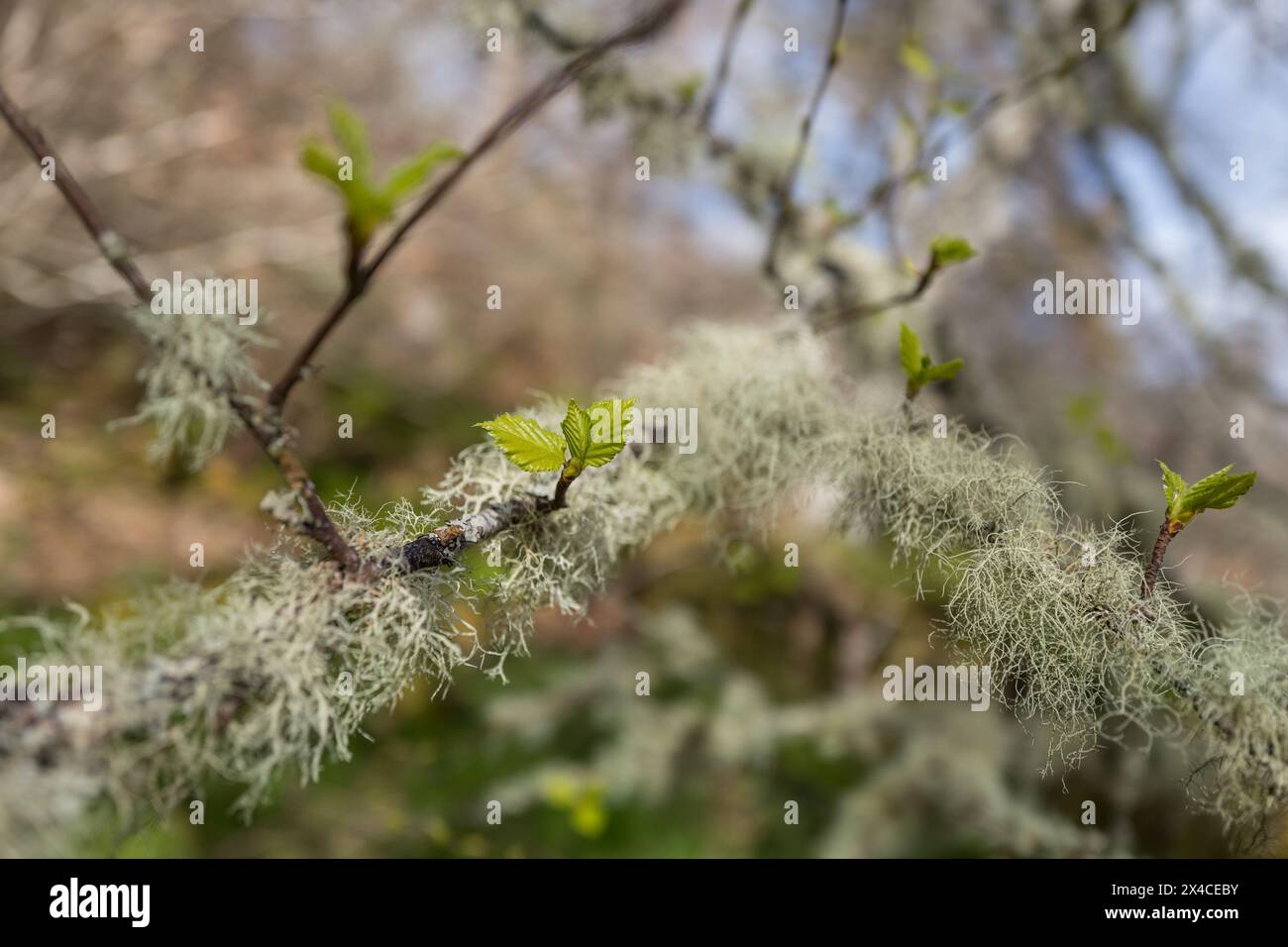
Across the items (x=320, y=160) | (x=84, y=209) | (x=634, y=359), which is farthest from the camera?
(x=634, y=359)

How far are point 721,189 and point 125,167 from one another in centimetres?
249

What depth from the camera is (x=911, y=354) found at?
1.92 ft

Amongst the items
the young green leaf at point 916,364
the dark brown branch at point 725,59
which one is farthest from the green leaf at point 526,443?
the dark brown branch at point 725,59

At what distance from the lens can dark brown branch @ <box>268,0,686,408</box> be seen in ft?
1.36

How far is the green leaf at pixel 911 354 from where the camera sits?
58 centimetres

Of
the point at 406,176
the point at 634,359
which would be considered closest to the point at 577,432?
the point at 406,176

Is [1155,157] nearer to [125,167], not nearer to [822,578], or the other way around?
[822,578]

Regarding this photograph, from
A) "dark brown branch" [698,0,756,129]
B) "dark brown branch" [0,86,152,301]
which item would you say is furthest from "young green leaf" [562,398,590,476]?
"dark brown branch" [698,0,756,129]

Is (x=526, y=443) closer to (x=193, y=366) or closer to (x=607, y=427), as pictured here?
(x=607, y=427)

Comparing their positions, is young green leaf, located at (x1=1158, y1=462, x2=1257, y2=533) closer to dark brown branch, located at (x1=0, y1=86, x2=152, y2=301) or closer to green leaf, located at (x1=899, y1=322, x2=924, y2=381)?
green leaf, located at (x1=899, y1=322, x2=924, y2=381)

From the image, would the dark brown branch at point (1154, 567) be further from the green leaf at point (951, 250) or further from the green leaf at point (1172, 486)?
the green leaf at point (951, 250)

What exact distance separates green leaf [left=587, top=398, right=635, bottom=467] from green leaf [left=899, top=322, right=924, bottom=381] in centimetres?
24

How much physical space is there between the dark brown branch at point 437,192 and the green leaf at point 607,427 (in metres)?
0.15

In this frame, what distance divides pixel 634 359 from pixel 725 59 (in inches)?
132
